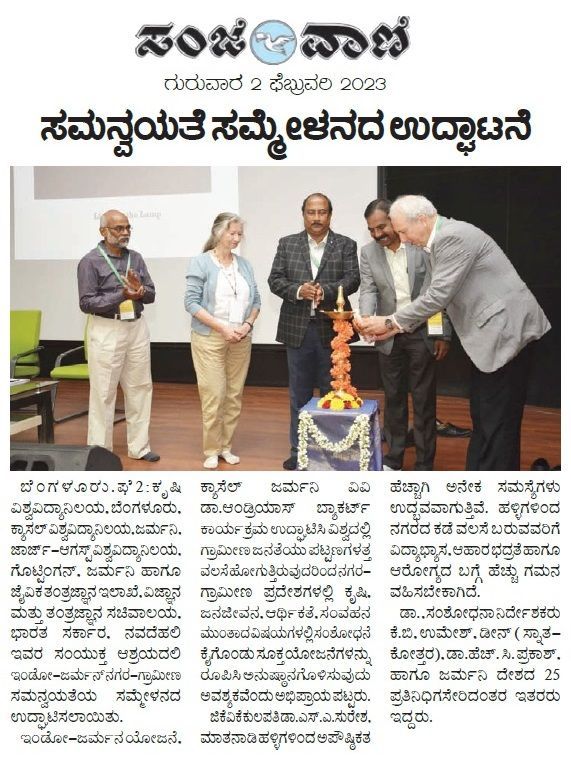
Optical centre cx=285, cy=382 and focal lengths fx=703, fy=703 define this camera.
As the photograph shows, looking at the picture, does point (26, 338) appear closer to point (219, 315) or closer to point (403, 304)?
point (219, 315)

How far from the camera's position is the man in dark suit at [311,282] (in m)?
3.40

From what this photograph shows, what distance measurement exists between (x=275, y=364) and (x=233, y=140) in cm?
479

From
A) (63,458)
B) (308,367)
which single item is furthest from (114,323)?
(63,458)

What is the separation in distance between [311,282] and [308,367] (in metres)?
0.42

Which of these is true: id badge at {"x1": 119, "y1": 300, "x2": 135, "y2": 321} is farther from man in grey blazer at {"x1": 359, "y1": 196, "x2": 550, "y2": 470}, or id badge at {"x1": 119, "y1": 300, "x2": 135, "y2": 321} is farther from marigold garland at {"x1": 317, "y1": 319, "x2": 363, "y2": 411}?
man in grey blazer at {"x1": 359, "y1": 196, "x2": 550, "y2": 470}

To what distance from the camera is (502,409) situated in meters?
2.70

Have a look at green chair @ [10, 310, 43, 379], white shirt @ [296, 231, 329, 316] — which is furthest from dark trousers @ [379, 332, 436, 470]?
green chair @ [10, 310, 43, 379]

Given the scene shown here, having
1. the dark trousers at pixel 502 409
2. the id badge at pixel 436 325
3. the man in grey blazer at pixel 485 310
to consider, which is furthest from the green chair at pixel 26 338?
the dark trousers at pixel 502 409

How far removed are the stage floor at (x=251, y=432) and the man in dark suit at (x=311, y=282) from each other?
2.01 feet

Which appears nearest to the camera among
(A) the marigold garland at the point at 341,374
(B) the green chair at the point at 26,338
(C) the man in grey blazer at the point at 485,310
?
(C) the man in grey blazer at the point at 485,310

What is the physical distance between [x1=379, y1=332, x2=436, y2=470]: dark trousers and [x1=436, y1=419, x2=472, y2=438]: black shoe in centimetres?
106

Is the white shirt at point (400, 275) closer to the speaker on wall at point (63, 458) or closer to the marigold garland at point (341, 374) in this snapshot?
the marigold garland at point (341, 374)
